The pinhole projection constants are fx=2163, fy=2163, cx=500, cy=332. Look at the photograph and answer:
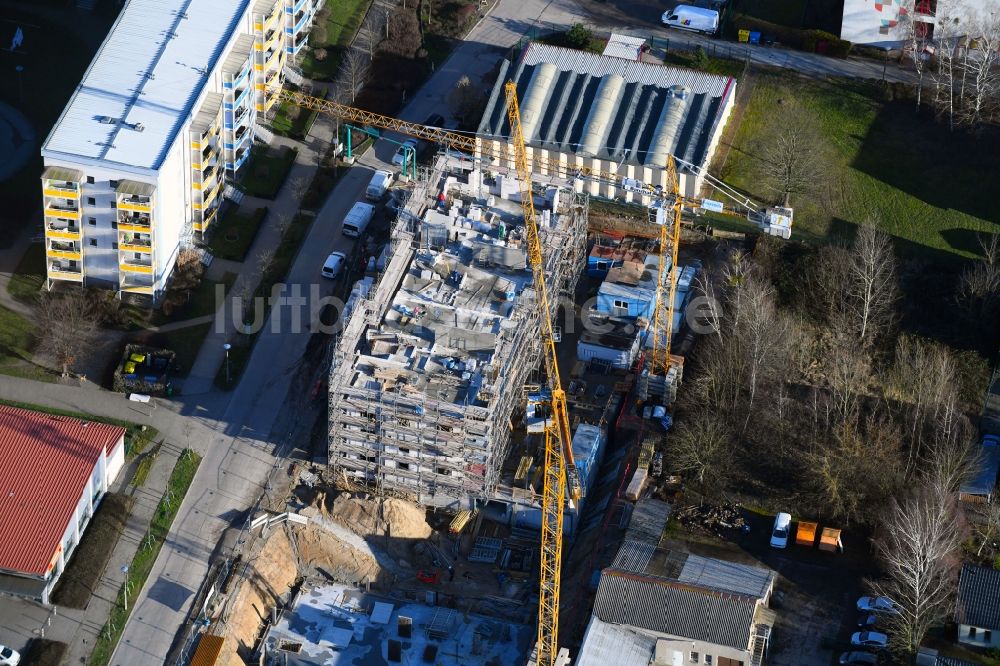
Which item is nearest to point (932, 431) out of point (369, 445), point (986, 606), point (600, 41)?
point (986, 606)

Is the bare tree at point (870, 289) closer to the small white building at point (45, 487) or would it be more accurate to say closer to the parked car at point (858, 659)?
the parked car at point (858, 659)

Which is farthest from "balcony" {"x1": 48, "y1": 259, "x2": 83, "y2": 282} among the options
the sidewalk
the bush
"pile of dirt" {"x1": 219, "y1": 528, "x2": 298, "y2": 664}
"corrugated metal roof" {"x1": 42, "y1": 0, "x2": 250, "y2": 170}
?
the bush

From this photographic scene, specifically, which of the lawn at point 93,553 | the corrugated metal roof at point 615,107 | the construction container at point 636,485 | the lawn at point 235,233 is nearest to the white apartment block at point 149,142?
the lawn at point 235,233

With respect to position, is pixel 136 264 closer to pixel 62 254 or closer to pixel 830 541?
pixel 62 254

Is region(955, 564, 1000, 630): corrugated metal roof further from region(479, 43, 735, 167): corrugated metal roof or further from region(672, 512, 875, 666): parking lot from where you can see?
region(479, 43, 735, 167): corrugated metal roof

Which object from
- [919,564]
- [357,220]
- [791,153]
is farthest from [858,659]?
[357,220]

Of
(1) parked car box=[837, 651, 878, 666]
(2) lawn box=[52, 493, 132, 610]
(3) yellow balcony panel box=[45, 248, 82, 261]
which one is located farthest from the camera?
(3) yellow balcony panel box=[45, 248, 82, 261]
